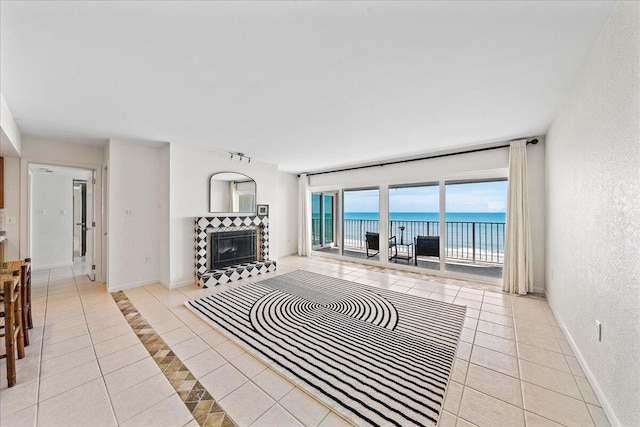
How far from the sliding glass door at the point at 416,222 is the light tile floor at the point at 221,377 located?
6.28 ft

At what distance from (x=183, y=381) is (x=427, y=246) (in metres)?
4.46

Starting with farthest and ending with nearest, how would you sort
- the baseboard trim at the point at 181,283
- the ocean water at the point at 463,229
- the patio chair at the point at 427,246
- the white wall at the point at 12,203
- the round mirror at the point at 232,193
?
the ocean water at the point at 463,229, the patio chair at the point at 427,246, the round mirror at the point at 232,193, the baseboard trim at the point at 181,283, the white wall at the point at 12,203

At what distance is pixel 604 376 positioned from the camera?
1.53m

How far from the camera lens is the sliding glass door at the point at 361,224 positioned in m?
5.56

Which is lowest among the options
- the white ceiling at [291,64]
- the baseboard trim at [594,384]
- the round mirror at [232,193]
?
the baseboard trim at [594,384]

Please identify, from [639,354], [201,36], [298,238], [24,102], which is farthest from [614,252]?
[298,238]

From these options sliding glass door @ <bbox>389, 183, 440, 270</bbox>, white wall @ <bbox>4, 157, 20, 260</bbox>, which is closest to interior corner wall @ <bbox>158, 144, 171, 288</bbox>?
white wall @ <bbox>4, 157, 20, 260</bbox>

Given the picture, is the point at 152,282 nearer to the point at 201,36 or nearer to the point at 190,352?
the point at 190,352

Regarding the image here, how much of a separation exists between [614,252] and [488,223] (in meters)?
4.09

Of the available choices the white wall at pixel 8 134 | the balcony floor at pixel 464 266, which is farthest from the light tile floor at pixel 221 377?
the white wall at pixel 8 134

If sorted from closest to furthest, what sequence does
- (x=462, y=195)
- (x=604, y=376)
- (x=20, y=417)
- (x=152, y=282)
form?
(x=20, y=417), (x=604, y=376), (x=152, y=282), (x=462, y=195)

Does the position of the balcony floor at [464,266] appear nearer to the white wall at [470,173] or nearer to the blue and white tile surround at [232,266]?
the white wall at [470,173]

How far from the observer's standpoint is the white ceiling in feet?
4.38

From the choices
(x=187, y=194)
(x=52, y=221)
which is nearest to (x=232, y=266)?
(x=187, y=194)
